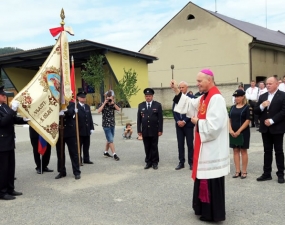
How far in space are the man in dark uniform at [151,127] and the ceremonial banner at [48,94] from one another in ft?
6.18

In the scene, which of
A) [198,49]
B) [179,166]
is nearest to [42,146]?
[179,166]

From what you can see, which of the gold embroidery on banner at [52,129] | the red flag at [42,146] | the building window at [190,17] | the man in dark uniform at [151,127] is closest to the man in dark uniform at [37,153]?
the red flag at [42,146]

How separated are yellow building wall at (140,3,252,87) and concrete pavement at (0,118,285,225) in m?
20.0

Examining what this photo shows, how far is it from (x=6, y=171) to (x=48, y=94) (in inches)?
66.8

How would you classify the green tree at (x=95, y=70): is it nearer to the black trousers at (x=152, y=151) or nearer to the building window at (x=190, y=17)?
the black trousers at (x=152, y=151)

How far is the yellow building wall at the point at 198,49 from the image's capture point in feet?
90.6

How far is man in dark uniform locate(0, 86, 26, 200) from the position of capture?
5902 millimetres

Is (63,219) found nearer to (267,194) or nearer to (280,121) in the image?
(267,194)

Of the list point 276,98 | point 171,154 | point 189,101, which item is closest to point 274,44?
point 171,154

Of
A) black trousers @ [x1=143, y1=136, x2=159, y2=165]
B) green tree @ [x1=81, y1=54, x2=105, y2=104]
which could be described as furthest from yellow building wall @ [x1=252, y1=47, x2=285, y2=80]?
black trousers @ [x1=143, y1=136, x2=159, y2=165]

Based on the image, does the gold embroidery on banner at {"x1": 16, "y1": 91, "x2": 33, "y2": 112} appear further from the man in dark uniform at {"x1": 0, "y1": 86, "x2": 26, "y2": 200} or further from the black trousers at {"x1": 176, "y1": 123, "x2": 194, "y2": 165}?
the black trousers at {"x1": 176, "y1": 123, "x2": 194, "y2": 165}

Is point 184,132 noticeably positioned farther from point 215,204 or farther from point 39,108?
point 215,204

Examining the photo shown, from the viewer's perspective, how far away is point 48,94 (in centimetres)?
684

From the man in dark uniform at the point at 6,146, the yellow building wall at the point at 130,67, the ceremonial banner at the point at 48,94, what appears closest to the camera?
the man in dark uniform at the point at 6,146
